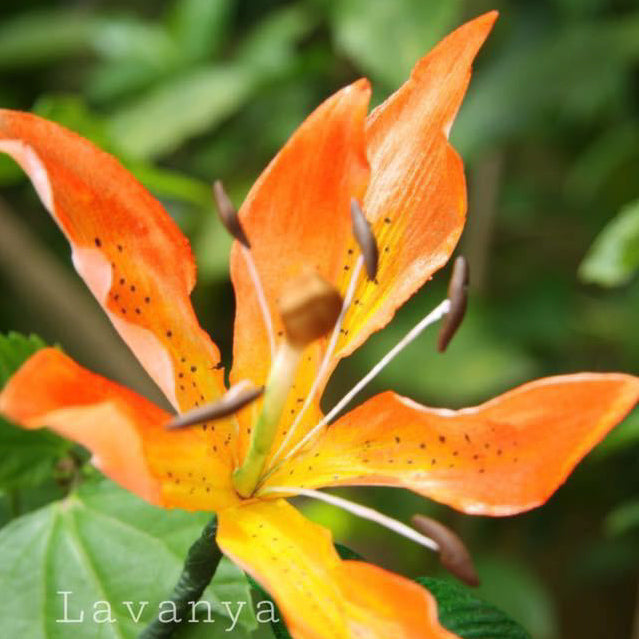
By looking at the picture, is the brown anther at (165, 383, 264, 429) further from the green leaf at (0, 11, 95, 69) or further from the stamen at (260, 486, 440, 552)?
the green leaf at (0, 11, 95, 69)

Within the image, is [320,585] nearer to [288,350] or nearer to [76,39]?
[288,350]

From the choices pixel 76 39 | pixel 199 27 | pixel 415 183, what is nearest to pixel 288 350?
pixel 415 183

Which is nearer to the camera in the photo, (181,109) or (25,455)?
(25,455)

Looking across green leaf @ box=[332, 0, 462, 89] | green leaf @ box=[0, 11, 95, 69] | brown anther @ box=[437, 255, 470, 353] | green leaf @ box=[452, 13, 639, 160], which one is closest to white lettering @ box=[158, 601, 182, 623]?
brown anther @ box=[437, 255, 470, 353]

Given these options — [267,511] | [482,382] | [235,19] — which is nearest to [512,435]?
[267,511]

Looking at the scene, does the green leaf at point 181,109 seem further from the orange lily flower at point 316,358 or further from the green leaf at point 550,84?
the orange lily flower at point 316,358

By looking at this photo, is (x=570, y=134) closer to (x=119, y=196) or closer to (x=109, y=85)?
(x=109, y=85)
